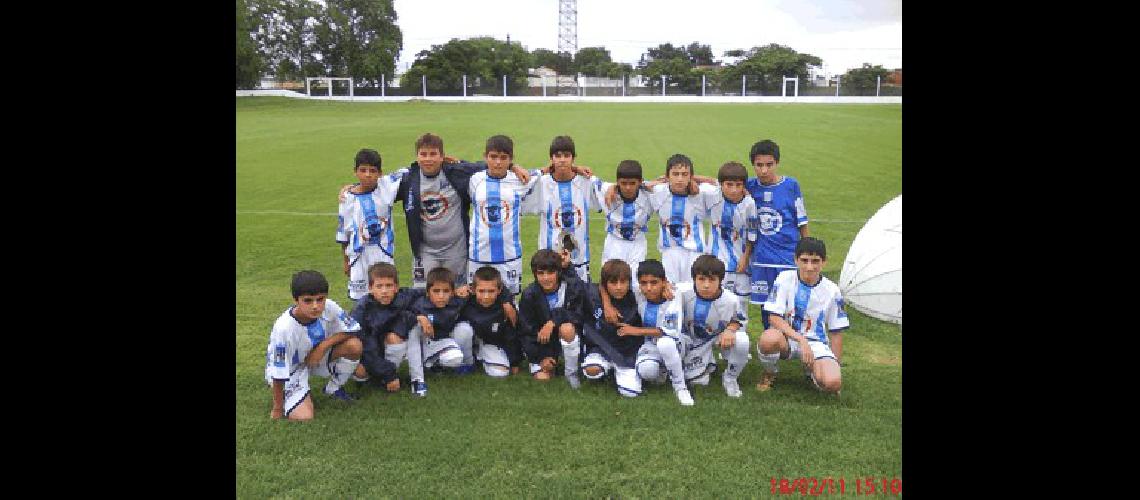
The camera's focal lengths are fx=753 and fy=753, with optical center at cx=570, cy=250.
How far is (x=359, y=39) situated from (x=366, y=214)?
128 ft

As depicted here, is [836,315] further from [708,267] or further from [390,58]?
[390,58]

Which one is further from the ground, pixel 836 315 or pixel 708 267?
pixel 708 267

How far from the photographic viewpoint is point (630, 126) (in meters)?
24.1

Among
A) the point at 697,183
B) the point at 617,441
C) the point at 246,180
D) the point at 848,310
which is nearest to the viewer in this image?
the point at 617,441

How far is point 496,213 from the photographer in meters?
4.91

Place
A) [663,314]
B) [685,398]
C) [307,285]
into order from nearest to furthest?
[307,285] < [685,398] < [663,314]

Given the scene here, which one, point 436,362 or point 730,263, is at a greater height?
point 730,263

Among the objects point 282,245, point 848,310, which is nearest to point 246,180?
point 282,245

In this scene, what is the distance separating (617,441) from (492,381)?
1030 mm

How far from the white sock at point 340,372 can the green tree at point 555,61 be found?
166 ft

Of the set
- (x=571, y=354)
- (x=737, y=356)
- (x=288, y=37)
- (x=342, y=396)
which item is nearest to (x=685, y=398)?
(x=737, y=356)

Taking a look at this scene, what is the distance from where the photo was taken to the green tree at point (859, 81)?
1580 inches

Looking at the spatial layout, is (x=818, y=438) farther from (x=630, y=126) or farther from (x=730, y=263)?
(x=630, y=126)

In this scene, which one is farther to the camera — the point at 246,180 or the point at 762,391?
the point at 246,180
